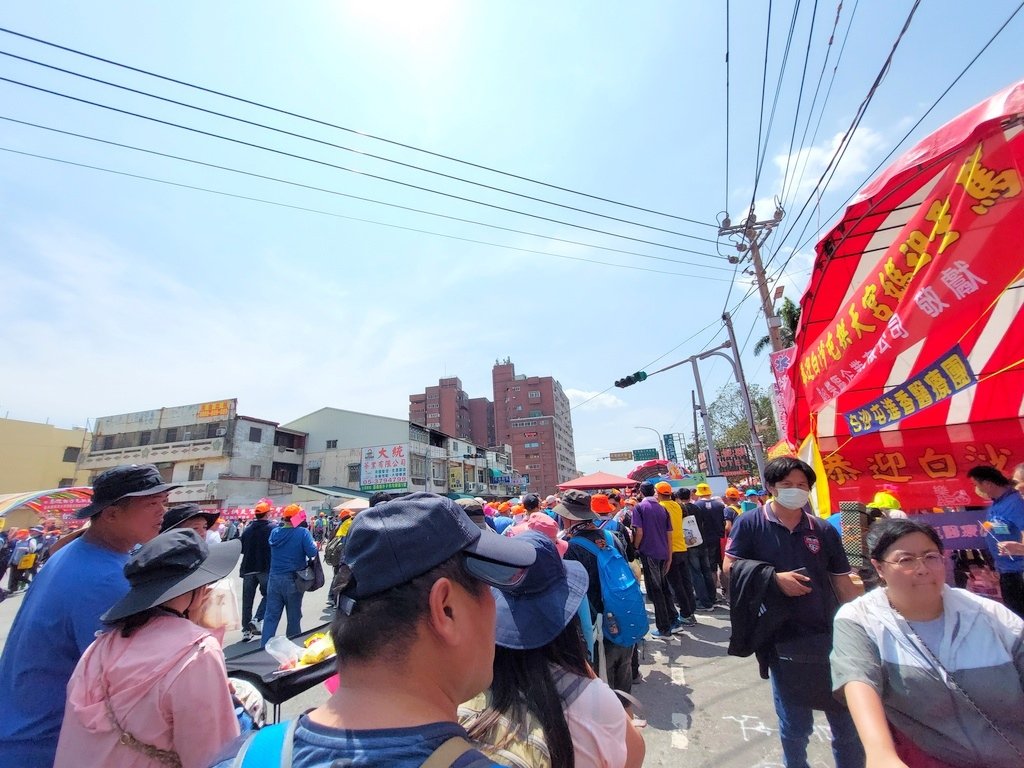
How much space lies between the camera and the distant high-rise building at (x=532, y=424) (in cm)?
7831

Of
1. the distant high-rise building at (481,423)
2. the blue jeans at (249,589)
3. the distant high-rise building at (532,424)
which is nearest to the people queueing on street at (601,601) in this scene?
the blue jeans at (249,589)

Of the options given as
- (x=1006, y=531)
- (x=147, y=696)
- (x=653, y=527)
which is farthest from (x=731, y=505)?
(x=147, y=696)

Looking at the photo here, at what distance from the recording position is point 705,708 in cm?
396

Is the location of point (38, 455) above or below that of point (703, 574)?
above

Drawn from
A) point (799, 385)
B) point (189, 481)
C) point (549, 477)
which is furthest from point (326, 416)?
point (549, 477)

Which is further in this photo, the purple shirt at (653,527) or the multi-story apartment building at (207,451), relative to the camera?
the multi-story apartment building at (207,451)

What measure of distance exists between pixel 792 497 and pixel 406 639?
2948 mm

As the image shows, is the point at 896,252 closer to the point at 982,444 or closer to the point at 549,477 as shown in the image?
the point at 982,444

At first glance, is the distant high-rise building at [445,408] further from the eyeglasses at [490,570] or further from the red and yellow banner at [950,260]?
the eyeglasses at [490,570]

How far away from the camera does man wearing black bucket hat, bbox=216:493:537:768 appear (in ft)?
2.43

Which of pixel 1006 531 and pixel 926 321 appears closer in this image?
pixel 926 321

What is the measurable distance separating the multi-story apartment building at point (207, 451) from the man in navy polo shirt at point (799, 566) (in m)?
34.8

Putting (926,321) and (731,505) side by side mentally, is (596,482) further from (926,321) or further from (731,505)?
(926,321)

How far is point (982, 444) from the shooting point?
17.1 feet
